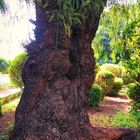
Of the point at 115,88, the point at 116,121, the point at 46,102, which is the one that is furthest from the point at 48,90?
the point at 115,88

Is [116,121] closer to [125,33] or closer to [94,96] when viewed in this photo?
[94,96]

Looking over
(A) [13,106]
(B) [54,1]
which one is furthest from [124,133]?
(A) [13,106]

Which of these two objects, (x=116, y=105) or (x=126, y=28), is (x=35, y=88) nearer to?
(x=126, y=28)

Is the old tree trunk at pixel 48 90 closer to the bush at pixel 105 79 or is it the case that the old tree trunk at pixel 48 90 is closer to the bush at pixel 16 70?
the bush at pixel 16 70

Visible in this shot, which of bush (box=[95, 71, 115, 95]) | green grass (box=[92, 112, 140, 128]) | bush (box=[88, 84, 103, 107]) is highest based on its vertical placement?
bush (box=[95, 71, 115, 95])

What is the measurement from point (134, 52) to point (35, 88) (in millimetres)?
4435

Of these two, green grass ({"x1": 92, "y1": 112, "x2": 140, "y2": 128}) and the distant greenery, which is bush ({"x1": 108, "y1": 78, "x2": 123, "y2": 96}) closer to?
green grass ({"x1": 92, "y1": 112, "x2": 140, "y2": 128})

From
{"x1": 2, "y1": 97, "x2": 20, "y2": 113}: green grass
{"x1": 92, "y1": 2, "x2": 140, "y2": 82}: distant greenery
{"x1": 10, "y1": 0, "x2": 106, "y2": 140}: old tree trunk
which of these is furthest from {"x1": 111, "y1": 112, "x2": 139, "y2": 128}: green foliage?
{"x1": 10, "y1": 0, "x2": 106, "y2": 140}: old tree trunk

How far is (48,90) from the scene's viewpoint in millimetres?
5102

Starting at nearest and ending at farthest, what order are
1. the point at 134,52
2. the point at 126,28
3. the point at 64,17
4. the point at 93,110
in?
the point at 64,17, the point at 126,28, the point at 134,52, the point at 93,110

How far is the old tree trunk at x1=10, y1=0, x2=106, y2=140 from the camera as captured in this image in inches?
197

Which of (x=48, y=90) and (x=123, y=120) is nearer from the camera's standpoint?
(x=48, y=90)

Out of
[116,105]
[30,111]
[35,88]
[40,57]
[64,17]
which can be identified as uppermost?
[64,17]

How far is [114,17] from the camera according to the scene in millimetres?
7496
